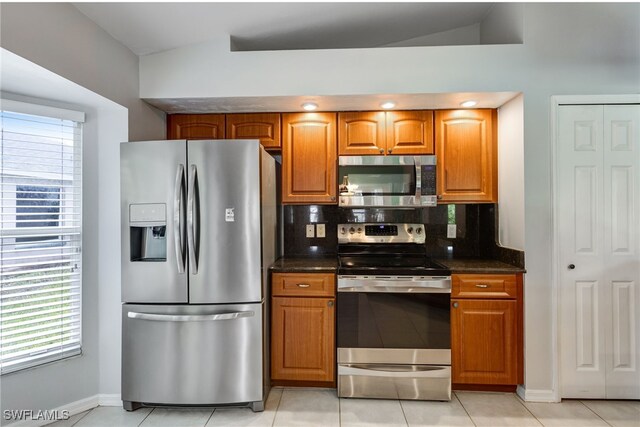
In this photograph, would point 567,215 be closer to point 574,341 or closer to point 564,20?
point 574,341

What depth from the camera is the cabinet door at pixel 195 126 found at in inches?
107

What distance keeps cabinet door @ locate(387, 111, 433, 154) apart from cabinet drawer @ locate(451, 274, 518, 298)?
3.25 feet

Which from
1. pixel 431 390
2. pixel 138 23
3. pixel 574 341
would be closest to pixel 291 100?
Answer: pixel 138 23

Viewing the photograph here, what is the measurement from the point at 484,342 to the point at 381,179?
1355 mm

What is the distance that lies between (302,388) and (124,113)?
228 centimetres

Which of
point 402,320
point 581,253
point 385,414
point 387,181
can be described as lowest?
point 385,414

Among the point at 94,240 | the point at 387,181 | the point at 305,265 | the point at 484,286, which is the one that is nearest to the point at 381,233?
the point at 387,181

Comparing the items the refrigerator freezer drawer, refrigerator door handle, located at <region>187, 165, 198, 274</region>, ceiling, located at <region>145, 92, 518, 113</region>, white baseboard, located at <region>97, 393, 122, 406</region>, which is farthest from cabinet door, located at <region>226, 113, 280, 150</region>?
white baseboard, located at <region>97, 393, 122, 406</region>

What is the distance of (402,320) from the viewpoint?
7.57 feet

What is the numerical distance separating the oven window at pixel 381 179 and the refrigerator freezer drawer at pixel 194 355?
1165mm

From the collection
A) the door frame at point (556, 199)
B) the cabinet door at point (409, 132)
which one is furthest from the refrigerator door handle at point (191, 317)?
the door frame at point (556, 199)

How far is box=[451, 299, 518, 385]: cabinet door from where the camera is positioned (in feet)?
7.61

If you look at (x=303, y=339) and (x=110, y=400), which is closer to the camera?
(x=110, y=400)

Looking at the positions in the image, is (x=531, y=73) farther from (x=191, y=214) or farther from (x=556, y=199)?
(x=191, y=214)
